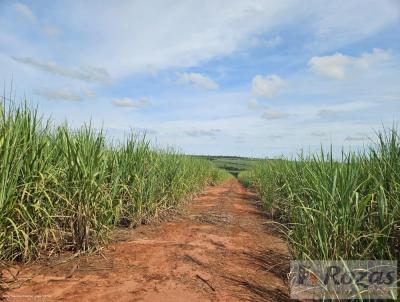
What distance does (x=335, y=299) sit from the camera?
10.7 feet

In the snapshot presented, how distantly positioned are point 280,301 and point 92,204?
261 centimetres

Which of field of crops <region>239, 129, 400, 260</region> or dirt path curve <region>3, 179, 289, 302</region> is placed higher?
field of crops <region>239, 129, 400, 260</region>

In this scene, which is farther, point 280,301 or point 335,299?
point 280,301

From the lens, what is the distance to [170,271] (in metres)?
4.32

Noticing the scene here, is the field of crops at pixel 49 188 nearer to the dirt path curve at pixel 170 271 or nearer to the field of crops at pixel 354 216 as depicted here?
the dirt path curve at pixel 170 271

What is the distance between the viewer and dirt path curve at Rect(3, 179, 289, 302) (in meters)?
3.58

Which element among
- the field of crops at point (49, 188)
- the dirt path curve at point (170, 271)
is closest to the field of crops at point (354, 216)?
the dirt path curve at point (170, 271)

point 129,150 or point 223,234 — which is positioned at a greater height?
point 129,150

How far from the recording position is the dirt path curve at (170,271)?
11.7ft

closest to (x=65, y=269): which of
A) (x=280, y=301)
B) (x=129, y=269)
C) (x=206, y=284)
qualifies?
(x=129, y=269)

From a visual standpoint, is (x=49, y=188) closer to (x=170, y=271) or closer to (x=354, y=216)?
(x=170, y=271)

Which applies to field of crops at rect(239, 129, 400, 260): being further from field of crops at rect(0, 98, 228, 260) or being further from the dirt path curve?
field of crops at rect(0, 98, 228, 260)

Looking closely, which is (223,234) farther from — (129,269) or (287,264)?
(129,269)

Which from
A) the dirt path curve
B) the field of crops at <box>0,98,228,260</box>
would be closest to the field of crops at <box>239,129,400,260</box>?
the dirt path curve
